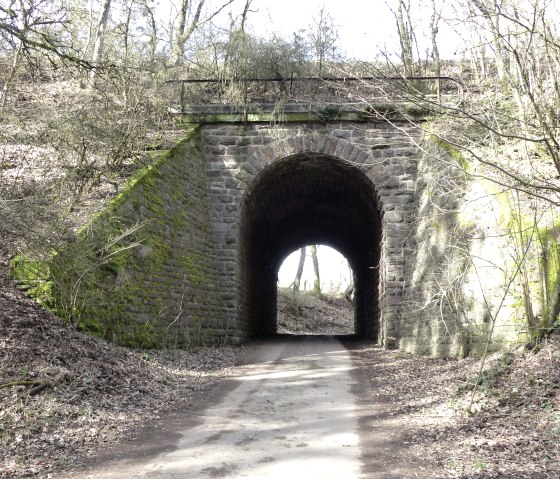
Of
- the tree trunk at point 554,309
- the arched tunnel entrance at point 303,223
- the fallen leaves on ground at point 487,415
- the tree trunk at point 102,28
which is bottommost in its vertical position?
the fallen leaves on ground at point 487,415

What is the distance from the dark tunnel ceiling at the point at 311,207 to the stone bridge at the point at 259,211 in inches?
2.9

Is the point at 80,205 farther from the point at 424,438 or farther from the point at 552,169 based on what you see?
the point at 552,169

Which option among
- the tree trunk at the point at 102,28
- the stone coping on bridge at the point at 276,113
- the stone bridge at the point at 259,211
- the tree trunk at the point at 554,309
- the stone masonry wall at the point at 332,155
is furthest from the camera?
the tree trunk at the point at 102,28

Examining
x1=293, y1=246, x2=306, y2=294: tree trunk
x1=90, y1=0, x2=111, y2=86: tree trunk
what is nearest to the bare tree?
x1=90, y1=0, x2=111, y2=86: tree trunk

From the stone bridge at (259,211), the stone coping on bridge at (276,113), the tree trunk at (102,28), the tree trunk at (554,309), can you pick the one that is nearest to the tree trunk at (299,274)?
the stone bridge at (259,211)

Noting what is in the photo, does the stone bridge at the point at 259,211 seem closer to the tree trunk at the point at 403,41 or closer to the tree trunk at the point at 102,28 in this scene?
the tree trunk at the point at 403,41

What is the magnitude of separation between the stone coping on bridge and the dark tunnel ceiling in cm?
97

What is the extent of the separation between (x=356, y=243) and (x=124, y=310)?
1182 centimetres

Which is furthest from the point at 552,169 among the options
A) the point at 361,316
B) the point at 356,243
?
the point at 361,316

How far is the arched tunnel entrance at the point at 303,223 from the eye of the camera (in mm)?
12586

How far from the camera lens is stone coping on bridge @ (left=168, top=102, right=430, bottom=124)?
11734 mm

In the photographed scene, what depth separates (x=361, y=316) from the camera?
19.1 metres

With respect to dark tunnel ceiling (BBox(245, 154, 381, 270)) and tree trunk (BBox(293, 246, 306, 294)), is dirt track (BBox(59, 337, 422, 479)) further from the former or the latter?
tree trunk (BBox(293, 246, 306, 294))

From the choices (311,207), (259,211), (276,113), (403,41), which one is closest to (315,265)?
(311,207)
